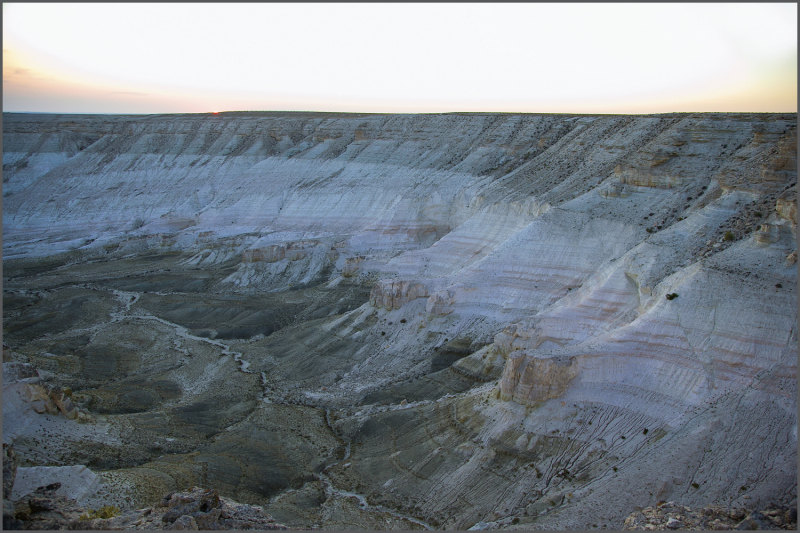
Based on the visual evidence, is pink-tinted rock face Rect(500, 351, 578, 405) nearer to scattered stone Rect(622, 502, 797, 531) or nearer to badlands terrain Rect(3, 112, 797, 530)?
badlands terrain Rect(3, 112, 797, 530)

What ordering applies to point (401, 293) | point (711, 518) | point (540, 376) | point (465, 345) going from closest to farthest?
point (711, 518) < point (540, 376) < point (465, 345) < point (401, 293)

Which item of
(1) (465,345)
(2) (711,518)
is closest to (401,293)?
(1) (465,345)

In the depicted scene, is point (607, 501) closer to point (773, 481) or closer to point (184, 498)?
point (773, 481)

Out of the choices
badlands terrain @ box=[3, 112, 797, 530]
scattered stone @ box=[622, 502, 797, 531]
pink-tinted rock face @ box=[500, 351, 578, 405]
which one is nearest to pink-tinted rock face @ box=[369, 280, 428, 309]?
badlands terrain @ box=[3, 112, 797, 530]

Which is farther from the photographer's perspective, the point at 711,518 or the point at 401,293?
the point at 401,293

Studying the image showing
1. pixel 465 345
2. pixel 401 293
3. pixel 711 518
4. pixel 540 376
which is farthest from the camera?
pixel 401 293

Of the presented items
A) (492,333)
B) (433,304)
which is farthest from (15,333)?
(492,333)

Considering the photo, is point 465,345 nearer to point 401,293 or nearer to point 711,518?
point 401,293

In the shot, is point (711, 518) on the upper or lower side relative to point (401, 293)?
lower
